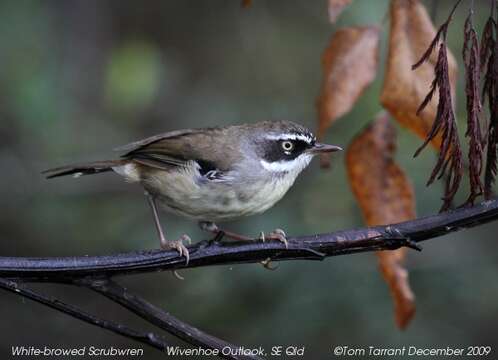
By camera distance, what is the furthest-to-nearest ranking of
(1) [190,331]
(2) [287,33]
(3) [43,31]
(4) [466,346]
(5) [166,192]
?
(2) [287,33], (3) [43,31], (4) [466,346], (5) [166,192], (1) [190,331]

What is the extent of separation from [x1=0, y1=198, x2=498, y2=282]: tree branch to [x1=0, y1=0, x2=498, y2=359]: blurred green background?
262 centimetres

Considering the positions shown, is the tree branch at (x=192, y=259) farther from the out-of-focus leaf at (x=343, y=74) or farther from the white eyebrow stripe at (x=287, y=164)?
the white eyebrow stripe at (x=287, y=164)

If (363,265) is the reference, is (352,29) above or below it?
above

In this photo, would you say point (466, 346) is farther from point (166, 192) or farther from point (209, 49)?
point (209, 49)

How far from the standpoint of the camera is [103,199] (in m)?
7.12

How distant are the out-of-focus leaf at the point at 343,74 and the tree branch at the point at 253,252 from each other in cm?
63

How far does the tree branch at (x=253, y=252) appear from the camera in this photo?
3.11 m

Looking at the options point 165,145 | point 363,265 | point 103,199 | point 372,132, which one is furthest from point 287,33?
point 372,132

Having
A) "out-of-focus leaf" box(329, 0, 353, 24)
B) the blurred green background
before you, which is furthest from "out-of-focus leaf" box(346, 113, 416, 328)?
the blurred green background

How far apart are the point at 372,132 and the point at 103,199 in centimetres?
374

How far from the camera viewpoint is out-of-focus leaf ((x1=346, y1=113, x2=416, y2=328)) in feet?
12.3

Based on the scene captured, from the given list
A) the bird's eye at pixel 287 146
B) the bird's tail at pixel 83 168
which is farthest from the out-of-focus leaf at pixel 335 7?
the bird's tail at pixel 83 168

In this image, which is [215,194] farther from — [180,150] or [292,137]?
[292,137]

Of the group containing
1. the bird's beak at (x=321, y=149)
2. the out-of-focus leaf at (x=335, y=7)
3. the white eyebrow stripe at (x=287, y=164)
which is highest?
the out-of-focus leaf at (x=335, y=7)
